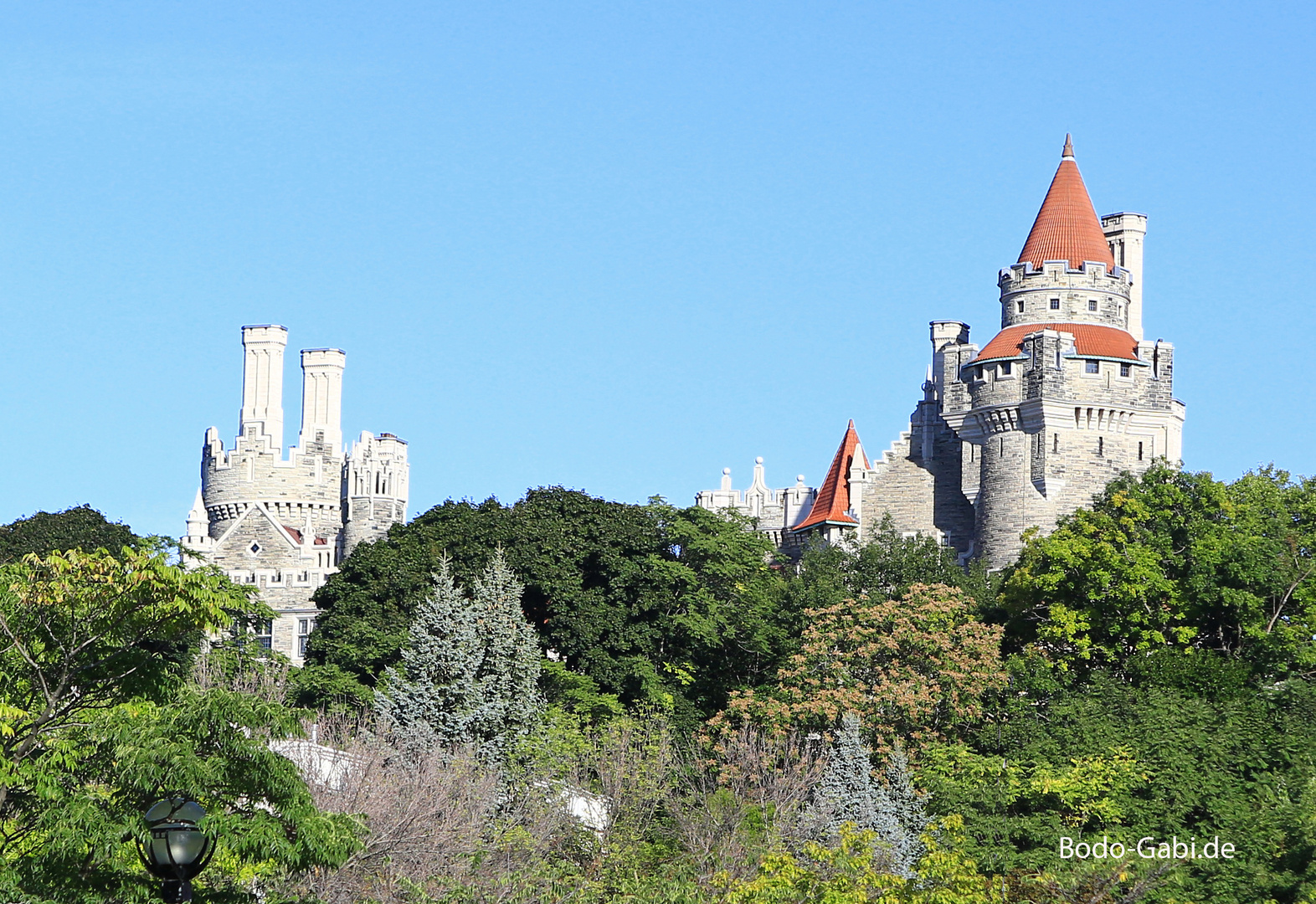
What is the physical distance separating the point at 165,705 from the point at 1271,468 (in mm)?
38730

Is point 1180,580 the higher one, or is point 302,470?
point 302,470

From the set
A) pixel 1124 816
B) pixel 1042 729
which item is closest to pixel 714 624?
pixel 1042 729

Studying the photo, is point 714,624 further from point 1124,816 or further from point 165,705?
point 165,705

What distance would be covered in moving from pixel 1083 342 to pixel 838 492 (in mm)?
12096

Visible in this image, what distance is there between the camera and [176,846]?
2067cm

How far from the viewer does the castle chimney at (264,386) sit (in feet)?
315

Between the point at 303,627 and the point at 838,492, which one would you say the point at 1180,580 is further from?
the point at 303,627

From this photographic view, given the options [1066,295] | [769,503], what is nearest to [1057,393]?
[1066,295]

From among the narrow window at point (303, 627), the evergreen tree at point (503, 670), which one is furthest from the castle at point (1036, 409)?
the evergreen tree at point (503, 670)

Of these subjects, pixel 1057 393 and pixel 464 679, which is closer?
pixel 464 679

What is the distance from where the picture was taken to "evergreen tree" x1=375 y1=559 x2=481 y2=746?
47.5 metres

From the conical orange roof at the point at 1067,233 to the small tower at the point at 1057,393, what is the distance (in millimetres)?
44

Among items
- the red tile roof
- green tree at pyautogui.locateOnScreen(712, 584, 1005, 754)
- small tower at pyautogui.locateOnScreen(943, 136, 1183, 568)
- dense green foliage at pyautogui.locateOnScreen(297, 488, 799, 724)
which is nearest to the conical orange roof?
small tower at pyautogui.locateOnScreen(943, 136, 1183, 568)

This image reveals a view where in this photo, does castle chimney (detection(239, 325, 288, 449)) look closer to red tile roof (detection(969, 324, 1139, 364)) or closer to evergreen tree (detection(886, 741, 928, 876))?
red tile roof (detection(969, 324, 1139, 364))
